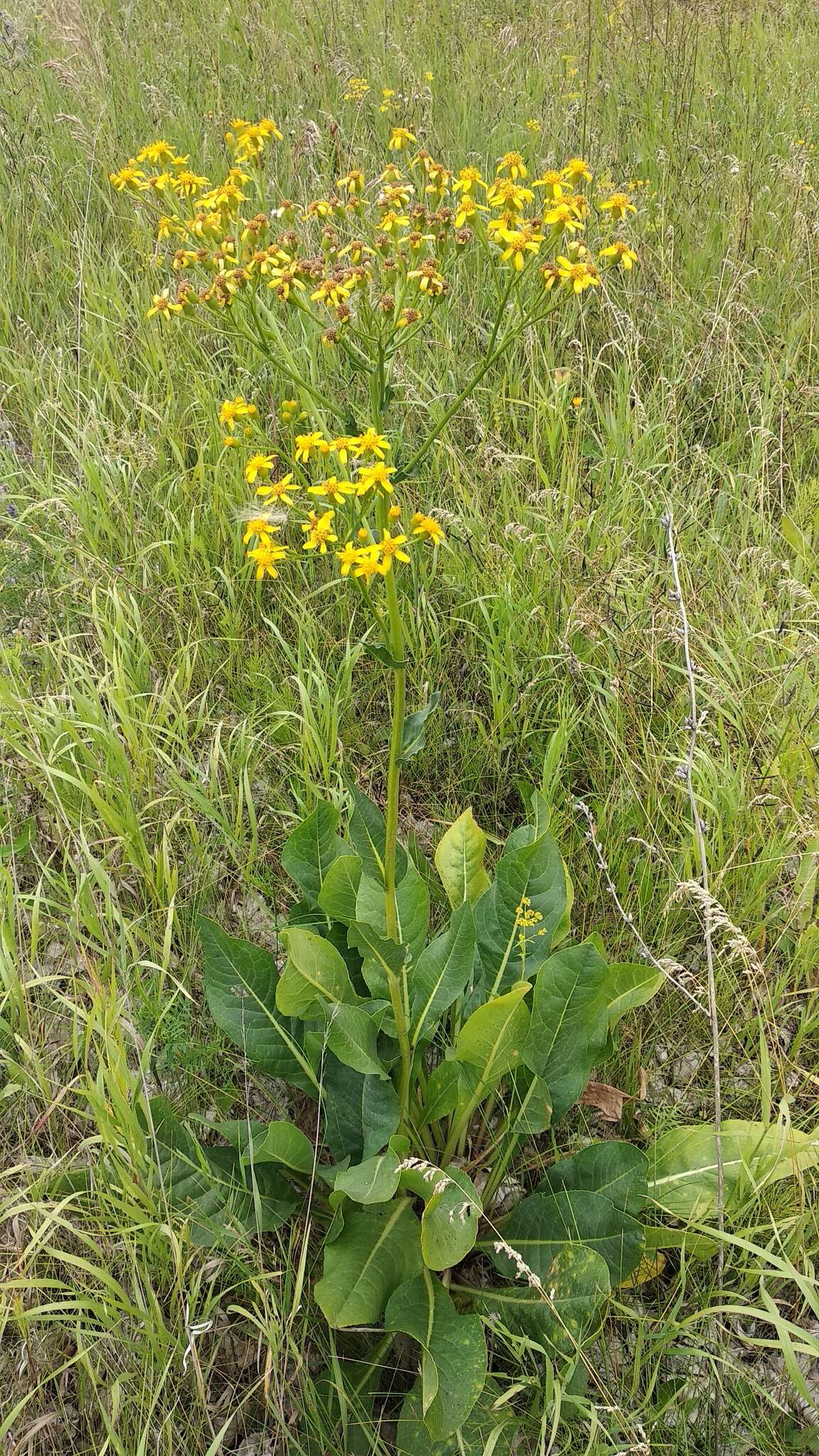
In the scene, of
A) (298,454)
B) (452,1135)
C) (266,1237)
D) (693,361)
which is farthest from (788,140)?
(266,1237)

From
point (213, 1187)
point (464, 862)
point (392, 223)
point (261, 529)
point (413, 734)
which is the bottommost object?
point (213, 1187)

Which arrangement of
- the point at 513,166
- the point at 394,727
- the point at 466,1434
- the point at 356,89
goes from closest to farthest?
the point at 466,1434, the point at 394,727, the point at 513,166, the point at 356,89

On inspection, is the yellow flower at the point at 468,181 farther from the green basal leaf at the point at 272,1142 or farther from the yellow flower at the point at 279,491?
the green basal leaf at the point at 272,1142

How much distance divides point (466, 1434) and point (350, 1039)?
0.60 metres

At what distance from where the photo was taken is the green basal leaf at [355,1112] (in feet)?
5.33

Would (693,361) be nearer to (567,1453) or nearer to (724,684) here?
(724,684)

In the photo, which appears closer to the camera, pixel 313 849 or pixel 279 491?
pixel 279 491

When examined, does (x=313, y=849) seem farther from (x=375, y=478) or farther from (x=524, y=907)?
(x=375, y=478)

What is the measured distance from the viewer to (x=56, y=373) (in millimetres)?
2990

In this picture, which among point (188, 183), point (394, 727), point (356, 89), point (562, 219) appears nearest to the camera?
point (394, 727)

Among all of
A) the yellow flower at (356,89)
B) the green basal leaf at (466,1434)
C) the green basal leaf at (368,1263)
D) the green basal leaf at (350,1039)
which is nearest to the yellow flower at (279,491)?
the green basal leaf at (350,1039)

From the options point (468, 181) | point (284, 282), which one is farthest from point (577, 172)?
point (284, 282)

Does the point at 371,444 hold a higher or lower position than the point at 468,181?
lower

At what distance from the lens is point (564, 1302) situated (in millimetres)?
1430
